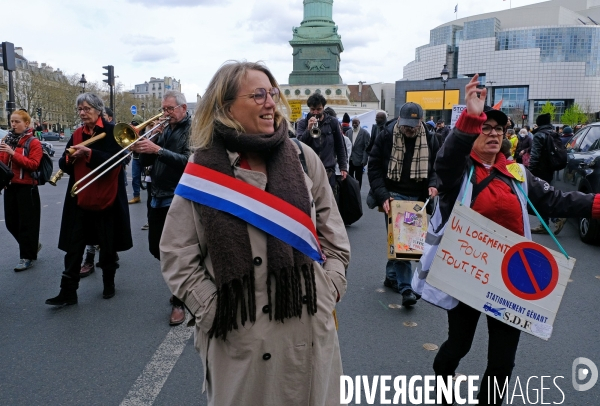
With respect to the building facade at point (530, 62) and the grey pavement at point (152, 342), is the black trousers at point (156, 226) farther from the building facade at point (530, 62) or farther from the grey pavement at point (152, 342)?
the building facade at point (530, 62)

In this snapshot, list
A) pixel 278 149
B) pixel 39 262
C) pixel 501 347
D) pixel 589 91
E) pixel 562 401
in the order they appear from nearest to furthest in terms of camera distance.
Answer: pixel 278 149, pixel 501 347, pixel 562 401, pixel 39 262, pixel 589 91

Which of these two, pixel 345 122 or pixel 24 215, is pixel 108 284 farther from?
pixel 345 122

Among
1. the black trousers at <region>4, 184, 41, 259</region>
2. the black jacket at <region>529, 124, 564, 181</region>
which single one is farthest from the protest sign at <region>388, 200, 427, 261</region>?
the black jacket at <region>529, 124, 564, 181</region>

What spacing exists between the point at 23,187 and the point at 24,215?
1.07ft

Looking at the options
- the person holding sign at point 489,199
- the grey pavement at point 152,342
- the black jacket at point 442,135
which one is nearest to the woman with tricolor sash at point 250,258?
the person holding sign at point 489,199

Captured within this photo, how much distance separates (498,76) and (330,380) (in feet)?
308

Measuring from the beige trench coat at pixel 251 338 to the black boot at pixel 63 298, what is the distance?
10.8 ft

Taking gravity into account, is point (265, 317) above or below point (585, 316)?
above

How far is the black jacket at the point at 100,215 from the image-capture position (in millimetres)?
4780

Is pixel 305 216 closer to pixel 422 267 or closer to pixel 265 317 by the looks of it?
pixel 265 317

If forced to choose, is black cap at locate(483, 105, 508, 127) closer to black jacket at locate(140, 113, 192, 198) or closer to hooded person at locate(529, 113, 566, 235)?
black jacket at locate(140, 113, 192, 198)

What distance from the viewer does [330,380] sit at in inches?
80.4

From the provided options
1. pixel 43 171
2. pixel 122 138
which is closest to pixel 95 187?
pixel 122 138

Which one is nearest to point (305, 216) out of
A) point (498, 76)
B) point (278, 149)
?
point (278, 149)
